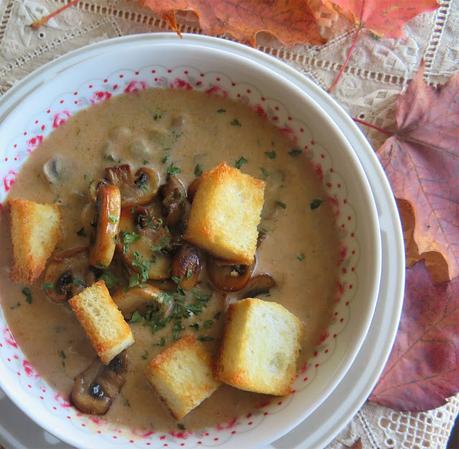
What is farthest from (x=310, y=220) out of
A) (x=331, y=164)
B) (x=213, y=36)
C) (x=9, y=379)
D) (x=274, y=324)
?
(x=9, y=379)

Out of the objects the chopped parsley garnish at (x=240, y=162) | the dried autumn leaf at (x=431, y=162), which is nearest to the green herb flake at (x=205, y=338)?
the chopped parsley garnish at (x=240, y=162)

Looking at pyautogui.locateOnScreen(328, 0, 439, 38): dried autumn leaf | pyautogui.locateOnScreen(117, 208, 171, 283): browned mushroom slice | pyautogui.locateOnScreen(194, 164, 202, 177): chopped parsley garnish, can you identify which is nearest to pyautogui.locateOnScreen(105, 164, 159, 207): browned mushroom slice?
pyautogui.locateOnScreen(117, 208, 171, 283): browned mushroom slice

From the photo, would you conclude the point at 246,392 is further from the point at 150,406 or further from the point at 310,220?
the point at 310,220

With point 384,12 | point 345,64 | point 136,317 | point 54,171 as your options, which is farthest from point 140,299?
point 384,12

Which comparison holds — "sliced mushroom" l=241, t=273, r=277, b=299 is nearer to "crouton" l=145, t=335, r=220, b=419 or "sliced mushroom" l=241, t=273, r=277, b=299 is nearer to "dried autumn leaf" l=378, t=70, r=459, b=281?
"crouton" l=145, t=335, r=220, b=419

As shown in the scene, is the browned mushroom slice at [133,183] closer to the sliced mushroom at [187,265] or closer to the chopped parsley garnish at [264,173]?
the sliced mushroom at [187,265]

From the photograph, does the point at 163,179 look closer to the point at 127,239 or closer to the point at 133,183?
the point at 133,183
